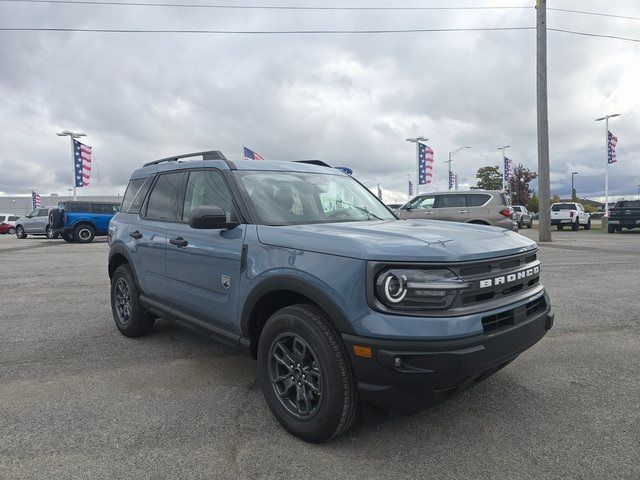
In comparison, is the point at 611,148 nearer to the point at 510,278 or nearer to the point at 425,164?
the point at 425,164

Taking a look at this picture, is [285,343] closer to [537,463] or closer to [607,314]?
[537,463]

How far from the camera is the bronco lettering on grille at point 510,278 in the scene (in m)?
2.57

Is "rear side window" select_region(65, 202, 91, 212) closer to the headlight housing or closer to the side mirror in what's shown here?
the side mirror

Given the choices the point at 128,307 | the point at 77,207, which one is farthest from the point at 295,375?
the point at 77,207

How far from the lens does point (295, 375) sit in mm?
2801

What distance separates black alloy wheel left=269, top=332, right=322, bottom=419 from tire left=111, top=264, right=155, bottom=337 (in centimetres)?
233

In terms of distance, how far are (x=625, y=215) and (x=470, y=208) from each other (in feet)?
43.6

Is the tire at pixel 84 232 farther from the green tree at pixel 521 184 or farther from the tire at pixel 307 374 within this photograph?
the green tree at pixel 521 184

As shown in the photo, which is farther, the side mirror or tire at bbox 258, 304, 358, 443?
the side mirror

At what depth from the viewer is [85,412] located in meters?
3.17

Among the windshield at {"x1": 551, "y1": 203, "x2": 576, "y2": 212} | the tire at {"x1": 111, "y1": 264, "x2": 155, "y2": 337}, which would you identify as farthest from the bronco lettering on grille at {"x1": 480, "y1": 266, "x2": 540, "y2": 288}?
the windshield at {"x1": 551, "y1": 203, "x2": 576, "y2": 212}

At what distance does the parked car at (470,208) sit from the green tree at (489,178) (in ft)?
157

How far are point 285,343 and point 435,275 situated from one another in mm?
1051

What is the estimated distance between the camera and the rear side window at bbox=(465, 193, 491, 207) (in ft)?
49.0
